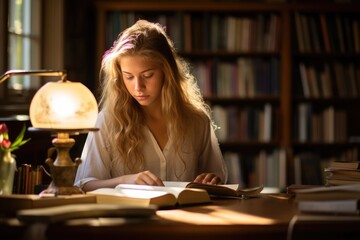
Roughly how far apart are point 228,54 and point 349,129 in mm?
1138

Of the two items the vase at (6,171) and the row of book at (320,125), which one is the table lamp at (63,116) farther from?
the row of book at (320,125)

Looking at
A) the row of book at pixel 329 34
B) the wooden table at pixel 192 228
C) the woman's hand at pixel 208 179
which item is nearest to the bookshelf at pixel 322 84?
the row of book at pixel 329 34

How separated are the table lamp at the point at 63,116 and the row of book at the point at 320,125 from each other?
3942mm

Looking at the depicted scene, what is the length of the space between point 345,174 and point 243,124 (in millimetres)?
3356

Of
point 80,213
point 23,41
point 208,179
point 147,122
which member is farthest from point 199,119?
point 23,41

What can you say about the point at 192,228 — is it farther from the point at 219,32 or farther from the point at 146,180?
the point at 219,32

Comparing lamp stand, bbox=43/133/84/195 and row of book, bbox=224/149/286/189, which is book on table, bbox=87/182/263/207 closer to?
lamp stand, bbox=43/133/84/195

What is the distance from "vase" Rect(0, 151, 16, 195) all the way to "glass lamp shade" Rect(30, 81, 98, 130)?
0.14m

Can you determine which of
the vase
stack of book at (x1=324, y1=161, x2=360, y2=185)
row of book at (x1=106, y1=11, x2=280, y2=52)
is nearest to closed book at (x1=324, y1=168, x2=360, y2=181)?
stack of book at (x1=324, y1=161, x2=360, y2=185)

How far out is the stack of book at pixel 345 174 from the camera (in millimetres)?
Result: 2645

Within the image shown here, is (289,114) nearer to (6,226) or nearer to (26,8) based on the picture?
(26,8)

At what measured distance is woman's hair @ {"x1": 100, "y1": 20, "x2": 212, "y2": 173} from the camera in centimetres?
290

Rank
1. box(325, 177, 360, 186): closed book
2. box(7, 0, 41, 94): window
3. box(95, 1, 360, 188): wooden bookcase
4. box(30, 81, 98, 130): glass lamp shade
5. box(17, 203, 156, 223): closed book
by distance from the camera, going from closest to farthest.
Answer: box(17, 203, 156, 223): closed book
box(30, 81, 98, 130): glass lamp shade
box(325, 177, 360, 186): closed book
box(7, 0, 41, 94): window
box(95, 1, 360, 188): wooden bookcase

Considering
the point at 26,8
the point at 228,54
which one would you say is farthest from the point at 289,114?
the point at 26,8
